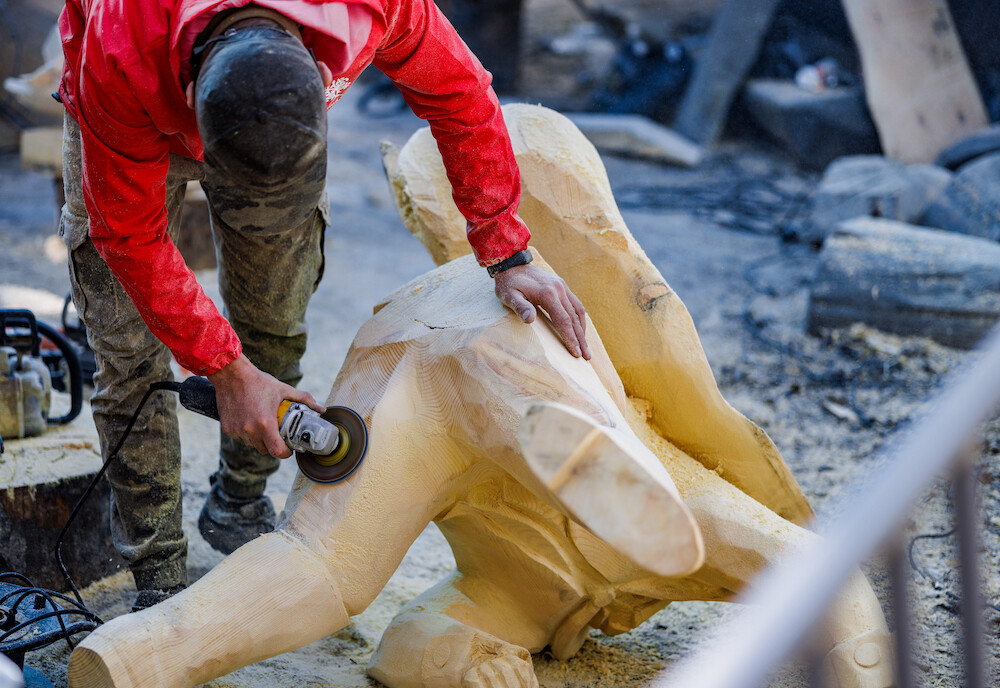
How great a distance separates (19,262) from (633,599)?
175 inches

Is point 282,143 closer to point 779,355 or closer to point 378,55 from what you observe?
point 378,55

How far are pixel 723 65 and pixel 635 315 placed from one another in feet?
22.3

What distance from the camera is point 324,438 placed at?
1.54 metres

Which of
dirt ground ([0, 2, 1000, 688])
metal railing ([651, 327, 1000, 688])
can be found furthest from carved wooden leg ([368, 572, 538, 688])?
metal railing ([651, 327, 1000, 688])

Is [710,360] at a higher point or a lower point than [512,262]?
lower

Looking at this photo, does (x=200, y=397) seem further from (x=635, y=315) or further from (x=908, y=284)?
(x=908, y=284)

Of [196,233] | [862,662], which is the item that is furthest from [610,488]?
[196,233]

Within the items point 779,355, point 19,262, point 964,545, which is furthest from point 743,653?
point 19,262

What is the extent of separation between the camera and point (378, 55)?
1.67 meters

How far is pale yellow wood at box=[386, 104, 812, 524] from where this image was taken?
6.48 ft

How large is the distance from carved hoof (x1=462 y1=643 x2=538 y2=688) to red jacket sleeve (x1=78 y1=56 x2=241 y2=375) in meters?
0.76

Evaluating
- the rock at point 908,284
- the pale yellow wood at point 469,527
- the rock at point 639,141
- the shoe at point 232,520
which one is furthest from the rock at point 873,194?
the shoe at point 232,520

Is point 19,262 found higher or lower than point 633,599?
lower

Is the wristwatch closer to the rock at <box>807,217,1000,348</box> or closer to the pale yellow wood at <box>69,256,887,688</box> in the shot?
the pale yellow wood at <box>69,256,887,688</box>
